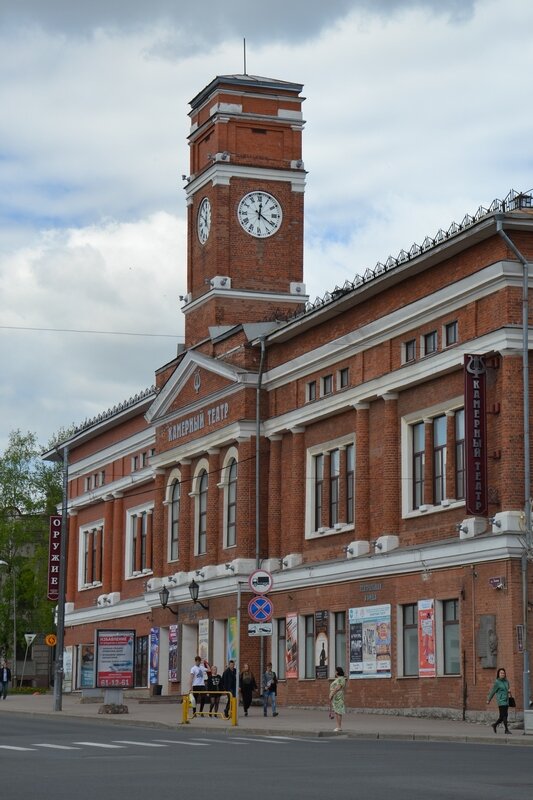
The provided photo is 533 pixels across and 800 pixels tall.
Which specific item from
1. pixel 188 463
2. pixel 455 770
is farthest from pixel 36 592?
pixel 455 770

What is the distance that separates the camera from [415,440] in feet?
141

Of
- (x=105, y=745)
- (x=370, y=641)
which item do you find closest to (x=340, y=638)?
(x=370, y=641)

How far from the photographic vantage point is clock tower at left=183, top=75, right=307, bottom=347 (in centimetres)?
5728

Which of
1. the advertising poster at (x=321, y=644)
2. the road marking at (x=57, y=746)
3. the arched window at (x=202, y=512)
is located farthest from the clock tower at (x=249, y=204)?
the road marking at (x=57, y=746)

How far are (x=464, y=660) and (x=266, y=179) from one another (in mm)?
25541

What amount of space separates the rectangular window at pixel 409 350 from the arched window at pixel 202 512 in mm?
15582

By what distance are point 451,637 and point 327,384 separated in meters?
11.3

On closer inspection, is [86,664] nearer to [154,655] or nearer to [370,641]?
[154,655]

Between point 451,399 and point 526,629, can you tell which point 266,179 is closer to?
point 451,399

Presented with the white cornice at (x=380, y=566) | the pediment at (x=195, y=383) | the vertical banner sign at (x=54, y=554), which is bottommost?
the white cornice at (x=380, y=566)

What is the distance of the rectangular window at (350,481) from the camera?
153 ft

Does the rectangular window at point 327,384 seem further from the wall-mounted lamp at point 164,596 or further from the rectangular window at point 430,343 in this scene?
the wall-mounted lamp at point 164,596

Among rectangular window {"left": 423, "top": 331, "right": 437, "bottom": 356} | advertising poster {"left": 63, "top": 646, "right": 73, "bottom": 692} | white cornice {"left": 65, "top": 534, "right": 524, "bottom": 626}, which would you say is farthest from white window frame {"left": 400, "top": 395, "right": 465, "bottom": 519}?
advertising poster {"left": 63, "top": 646, "right": 73, "bottom": 692}

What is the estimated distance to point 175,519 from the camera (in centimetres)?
5991
